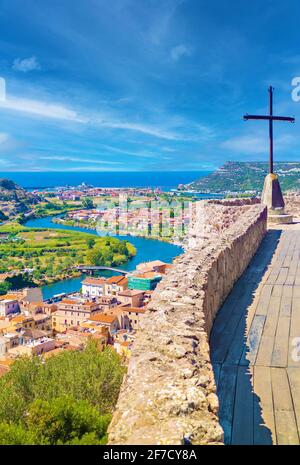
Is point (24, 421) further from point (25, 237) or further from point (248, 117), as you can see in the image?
point (25, 237)

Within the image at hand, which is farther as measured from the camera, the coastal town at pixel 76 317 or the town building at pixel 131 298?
the town building at pixel 131 298

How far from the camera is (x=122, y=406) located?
2.09 metres

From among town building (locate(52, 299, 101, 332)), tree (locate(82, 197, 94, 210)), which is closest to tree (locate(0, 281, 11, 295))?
town building (locate(52, 299, 101, 332))

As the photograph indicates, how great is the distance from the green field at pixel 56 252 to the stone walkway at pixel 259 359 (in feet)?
179

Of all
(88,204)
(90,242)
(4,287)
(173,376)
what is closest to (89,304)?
(4,287)

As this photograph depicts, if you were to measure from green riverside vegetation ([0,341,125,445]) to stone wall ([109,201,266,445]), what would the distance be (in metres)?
1.79

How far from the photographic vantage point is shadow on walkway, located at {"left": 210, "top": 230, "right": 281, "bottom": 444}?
2592 mm

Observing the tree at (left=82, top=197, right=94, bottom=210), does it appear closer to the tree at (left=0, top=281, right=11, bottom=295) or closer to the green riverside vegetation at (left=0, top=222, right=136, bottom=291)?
the green riverside vegetation at (left=0, top=222, right=136, bottom=291)

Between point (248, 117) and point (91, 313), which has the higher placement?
point (248, 117)

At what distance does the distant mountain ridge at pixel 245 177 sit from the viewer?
50300mm

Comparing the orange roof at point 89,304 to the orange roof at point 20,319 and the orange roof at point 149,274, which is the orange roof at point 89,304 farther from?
the orange roof at point 149,274

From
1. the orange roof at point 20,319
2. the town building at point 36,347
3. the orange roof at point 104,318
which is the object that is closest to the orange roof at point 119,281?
the orange roof at point 104,318
